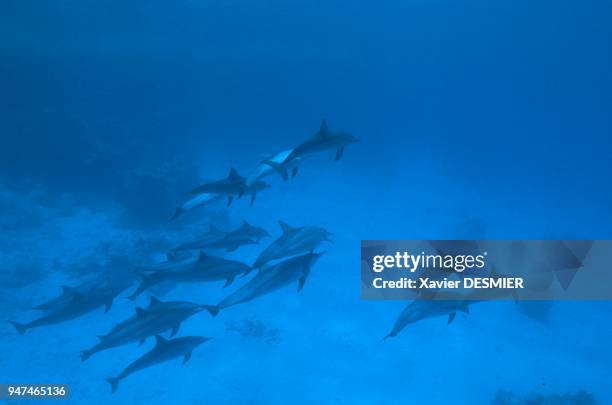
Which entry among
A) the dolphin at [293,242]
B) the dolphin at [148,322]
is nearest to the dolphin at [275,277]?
the dolphin at [293,242]

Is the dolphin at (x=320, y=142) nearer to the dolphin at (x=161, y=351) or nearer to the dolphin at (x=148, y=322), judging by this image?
the dolphin at (x=148, y=322)

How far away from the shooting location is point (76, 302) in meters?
5.93

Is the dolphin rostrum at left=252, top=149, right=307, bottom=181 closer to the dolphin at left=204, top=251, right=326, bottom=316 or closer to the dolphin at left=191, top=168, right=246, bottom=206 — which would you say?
the dolphin at left=191, top=168, right=246, bottom=206

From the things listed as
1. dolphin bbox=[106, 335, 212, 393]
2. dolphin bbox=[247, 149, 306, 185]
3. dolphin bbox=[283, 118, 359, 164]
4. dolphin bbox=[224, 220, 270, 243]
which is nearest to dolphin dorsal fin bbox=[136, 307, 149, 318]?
dolphin bbox=[106, 335, 212, 393]

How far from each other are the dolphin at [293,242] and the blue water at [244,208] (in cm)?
530

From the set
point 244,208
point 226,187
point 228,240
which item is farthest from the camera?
point 244,208

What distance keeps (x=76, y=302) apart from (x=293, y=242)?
348 centimetres

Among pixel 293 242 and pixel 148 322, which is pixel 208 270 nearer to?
pixel 148 322

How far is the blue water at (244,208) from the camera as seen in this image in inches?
396

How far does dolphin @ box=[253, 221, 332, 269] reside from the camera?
17.5 ft

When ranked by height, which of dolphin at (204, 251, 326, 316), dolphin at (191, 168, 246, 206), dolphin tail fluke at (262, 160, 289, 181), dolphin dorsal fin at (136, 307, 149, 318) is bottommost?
dolphin dorsal fin at (136, 307, 149, 318)

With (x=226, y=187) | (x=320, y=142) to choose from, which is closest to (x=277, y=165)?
(x=320, y=142)

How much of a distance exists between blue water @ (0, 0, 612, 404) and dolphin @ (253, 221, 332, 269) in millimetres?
5295

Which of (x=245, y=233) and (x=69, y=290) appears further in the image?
(x=245, y=233)
